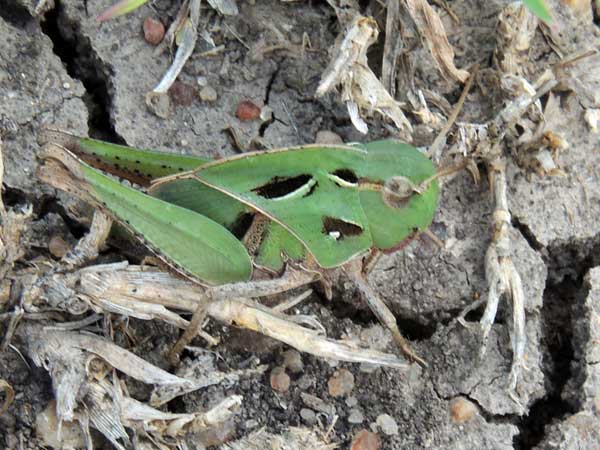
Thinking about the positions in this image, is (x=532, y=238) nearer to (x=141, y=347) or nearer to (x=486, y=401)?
(x=486, y=401)

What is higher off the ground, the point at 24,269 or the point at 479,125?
the point at 479,125

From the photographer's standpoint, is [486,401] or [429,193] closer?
[429,193]

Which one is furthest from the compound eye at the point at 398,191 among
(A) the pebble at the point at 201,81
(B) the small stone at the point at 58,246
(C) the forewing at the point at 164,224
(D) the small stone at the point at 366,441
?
(B) the small stone at the point at 58,246

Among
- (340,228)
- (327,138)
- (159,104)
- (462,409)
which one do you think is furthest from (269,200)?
(462,409)

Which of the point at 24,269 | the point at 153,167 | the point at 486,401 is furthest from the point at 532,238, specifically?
the point at 24,269

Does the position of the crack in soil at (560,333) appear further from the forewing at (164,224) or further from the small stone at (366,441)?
the forewing at (164,224)

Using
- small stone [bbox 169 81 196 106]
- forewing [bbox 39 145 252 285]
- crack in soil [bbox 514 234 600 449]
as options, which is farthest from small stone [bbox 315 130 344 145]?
crack in soil [bbox 514 234 600 449]
